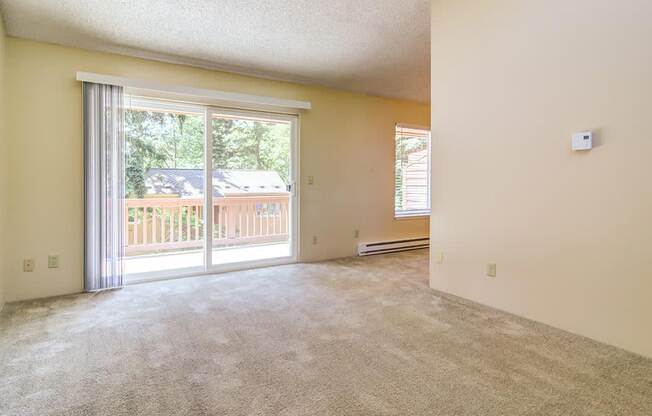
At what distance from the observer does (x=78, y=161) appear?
11.1ft

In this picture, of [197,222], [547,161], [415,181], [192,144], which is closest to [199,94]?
[192,144]

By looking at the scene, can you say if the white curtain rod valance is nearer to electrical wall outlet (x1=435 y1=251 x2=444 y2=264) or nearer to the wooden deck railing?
the wooden deck railing

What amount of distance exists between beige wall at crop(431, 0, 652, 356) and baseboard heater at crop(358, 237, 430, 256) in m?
1.87

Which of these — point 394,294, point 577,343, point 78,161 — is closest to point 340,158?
point 394,294

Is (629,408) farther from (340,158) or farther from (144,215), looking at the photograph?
(144,215)

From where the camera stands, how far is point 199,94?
12.7 ft

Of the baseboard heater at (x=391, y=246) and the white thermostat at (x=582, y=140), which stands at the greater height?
the white thermostat at (x=582, y=140)

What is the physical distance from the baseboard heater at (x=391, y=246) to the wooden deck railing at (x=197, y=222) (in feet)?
3.86

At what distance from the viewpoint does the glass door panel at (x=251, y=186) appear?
14.0 feet

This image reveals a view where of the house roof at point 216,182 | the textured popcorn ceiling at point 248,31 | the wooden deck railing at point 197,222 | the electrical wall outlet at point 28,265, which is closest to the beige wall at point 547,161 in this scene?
the textured popcorn ceiling at point 248,31

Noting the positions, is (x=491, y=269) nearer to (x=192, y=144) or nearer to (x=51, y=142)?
(x=192, y=144)

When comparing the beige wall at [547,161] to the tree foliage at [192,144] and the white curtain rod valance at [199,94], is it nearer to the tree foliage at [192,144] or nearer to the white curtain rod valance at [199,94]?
the white curtain rod valance at [199,94]

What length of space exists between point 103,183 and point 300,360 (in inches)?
105

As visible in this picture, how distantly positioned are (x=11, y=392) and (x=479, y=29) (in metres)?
3.83
